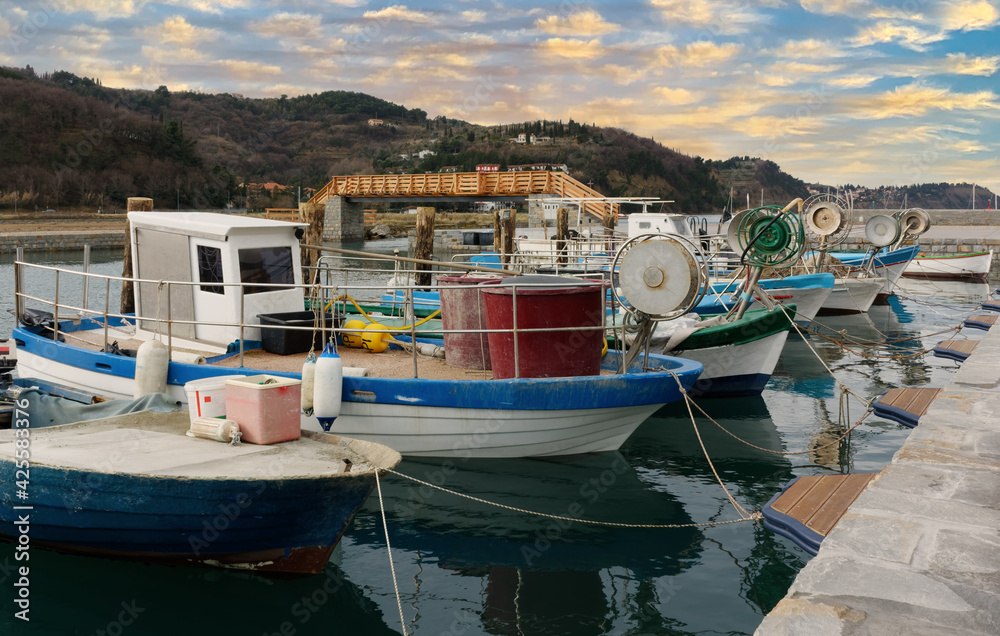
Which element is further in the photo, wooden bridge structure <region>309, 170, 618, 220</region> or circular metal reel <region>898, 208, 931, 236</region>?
wooden bridge structure <region>309, 170, 618, 220</region>

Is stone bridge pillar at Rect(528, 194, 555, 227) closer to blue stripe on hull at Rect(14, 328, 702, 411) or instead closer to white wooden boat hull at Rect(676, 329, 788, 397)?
white wooden boat hull at Rect(676, 329, 788, 397)

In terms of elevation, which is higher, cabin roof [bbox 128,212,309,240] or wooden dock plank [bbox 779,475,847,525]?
cabin roof [bbox 128,212,309,240]

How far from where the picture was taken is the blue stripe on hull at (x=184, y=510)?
5.57m

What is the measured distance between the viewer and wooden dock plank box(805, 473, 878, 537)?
4.53 meters

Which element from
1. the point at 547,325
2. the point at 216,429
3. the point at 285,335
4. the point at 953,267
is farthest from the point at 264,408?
the point at 953,267

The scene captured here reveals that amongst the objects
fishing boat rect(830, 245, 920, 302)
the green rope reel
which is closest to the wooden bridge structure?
fishing boat rect(830, 245, 920, 302)

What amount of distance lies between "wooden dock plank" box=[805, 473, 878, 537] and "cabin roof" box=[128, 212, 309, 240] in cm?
670

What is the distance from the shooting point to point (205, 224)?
9492 millimetres

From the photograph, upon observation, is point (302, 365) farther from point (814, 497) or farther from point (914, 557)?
point (914, 557)

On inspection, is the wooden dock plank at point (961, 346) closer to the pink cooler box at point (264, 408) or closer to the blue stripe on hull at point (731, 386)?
the blue stripe on hull at point (731, 386)

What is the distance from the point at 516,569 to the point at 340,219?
189 ft

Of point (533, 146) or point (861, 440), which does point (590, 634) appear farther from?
point (533, 146)

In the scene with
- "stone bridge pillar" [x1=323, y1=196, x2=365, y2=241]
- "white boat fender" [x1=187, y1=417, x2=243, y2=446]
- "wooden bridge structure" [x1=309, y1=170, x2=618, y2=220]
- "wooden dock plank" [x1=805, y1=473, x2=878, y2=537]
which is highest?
"wooden bridge structure" [x1=309, y1=170, x2=618, y2=220]

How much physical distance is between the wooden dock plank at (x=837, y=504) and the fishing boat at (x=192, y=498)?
9.98ft
